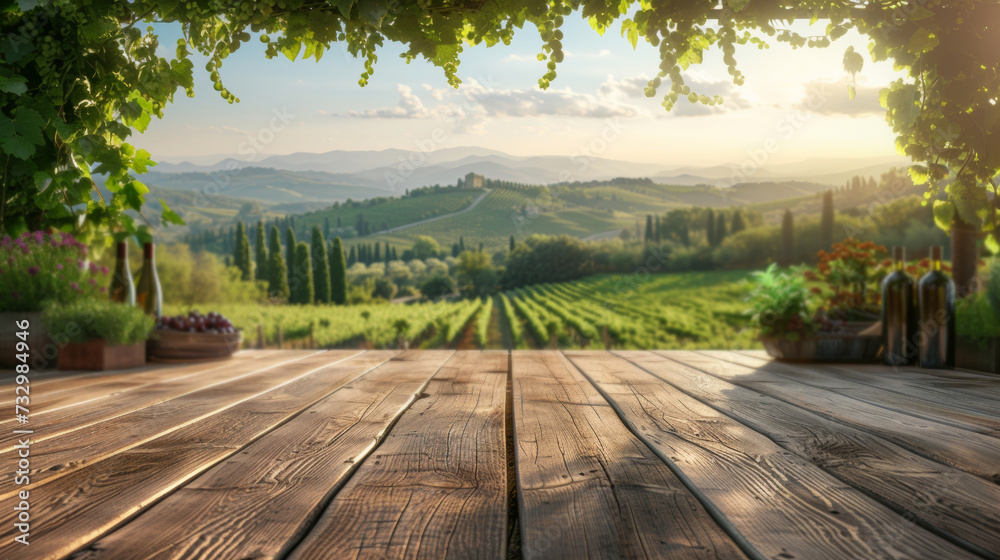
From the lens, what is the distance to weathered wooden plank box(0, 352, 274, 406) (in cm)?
168

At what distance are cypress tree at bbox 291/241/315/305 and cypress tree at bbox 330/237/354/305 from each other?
2.57 ft

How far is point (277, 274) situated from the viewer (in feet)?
72.5

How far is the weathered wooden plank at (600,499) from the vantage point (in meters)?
0.64

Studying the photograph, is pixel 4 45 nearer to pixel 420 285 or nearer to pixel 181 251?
pixel 420 285

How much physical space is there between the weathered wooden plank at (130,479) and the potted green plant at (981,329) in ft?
8.28

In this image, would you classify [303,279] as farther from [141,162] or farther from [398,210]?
[141,162]

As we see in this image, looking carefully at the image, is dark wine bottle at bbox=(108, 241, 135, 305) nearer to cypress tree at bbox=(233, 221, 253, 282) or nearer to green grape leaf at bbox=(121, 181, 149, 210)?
green grape leaf at bbox=(121, 181, 149, 210)

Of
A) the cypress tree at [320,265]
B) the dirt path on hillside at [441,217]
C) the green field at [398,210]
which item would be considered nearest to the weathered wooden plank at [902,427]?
the cypress tree at [320,265]

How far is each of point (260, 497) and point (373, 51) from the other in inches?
43.3

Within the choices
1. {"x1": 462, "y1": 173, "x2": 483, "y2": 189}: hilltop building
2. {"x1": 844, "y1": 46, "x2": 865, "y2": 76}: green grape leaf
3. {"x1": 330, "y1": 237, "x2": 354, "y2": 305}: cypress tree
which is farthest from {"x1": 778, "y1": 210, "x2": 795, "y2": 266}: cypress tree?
{"x1": 844, "y1": 46, "x2": 865, "y2": 76}: green grape leaf

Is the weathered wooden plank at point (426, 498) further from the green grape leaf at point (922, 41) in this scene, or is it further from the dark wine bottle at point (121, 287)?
the dark wine bottle at point (121, 287)

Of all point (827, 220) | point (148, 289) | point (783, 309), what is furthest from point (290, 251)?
point (827, 220)

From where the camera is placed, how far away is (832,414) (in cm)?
139

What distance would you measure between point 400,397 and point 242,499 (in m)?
0.80
